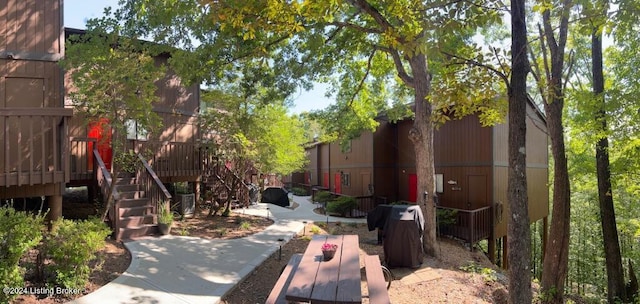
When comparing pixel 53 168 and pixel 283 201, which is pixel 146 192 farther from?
pixel 283 201

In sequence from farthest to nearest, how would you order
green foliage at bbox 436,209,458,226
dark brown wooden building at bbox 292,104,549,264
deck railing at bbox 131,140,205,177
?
dark brown wooden building at bbox 292,104,549,264, green foliage at bbox 436,209,458,226, deck railing at bbox 131,140,205,177

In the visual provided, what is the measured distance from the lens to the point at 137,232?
310 inches

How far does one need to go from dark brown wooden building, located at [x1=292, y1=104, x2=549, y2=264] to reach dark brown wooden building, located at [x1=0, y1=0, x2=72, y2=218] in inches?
431

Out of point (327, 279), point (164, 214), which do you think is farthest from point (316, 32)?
point (327, 279)

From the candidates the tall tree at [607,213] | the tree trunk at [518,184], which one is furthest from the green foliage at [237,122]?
the tall tree at [607,213]

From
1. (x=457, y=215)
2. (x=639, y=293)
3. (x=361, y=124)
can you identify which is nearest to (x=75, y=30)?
(x=361, y=124)

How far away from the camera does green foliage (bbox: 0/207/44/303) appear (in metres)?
3.87

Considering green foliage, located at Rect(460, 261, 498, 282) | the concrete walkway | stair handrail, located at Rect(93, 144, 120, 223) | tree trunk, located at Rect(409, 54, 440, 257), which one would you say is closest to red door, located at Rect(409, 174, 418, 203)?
tree trunk, located at Rect(409, 54, 440, 257)

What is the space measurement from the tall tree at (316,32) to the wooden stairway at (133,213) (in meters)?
3.61

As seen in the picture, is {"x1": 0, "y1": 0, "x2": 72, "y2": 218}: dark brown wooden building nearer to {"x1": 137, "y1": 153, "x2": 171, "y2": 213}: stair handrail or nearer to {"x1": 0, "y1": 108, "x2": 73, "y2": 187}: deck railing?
{"x1": 0, "y1": 108, "x2": 73, "y2": 187}: deck railing

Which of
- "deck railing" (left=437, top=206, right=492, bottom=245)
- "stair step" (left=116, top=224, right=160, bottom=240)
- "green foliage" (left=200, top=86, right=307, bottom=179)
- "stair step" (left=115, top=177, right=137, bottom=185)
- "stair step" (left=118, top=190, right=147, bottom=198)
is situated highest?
"green foliage" (left=200, top=86, right=307, bottom=179)

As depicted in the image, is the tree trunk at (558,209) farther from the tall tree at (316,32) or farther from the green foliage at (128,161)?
the green foliage at (128,161)

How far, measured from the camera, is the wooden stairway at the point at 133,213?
7684 mm

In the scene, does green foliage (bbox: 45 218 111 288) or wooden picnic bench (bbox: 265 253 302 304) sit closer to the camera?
wooden picnic bench (bbox: 265 253 302 304)
